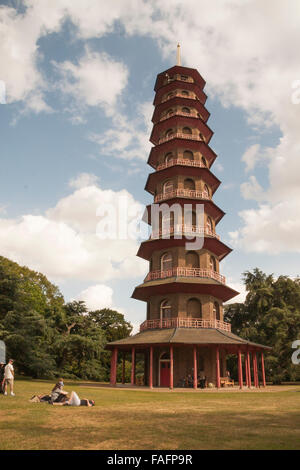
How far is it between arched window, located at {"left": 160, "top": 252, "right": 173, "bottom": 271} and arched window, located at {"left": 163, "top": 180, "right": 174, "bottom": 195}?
546 centimetres

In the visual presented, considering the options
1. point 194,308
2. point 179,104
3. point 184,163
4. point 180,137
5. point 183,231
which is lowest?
point 194,308

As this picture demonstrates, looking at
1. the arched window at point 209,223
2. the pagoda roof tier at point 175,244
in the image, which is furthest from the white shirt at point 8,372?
the arched window at point 209,223

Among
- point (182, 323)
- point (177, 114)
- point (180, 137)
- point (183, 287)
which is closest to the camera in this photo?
point (182, 323)

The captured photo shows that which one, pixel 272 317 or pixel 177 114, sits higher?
pixel 177 114

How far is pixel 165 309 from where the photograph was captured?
27.4 m

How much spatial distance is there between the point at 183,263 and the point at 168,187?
7.06m

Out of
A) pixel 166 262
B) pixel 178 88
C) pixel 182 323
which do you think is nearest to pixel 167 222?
pixel 166 262

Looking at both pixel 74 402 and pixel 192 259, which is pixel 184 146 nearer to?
pixel 192 259

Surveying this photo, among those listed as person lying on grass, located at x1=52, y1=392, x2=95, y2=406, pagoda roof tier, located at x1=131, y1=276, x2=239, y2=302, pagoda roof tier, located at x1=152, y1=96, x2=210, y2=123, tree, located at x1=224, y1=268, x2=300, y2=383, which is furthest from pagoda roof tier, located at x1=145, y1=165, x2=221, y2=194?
person lying on grass, located at x1=52, y1=392, x2=95, y2=406

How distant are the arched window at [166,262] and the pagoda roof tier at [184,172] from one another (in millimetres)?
6893

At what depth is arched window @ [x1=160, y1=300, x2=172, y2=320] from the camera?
27031 mm

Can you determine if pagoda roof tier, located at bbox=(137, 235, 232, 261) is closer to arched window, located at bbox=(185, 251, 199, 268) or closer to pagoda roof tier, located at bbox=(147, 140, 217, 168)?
arched window, located at bbox=(185, 251, 199, 268)

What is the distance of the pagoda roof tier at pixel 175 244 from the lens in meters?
27.7
